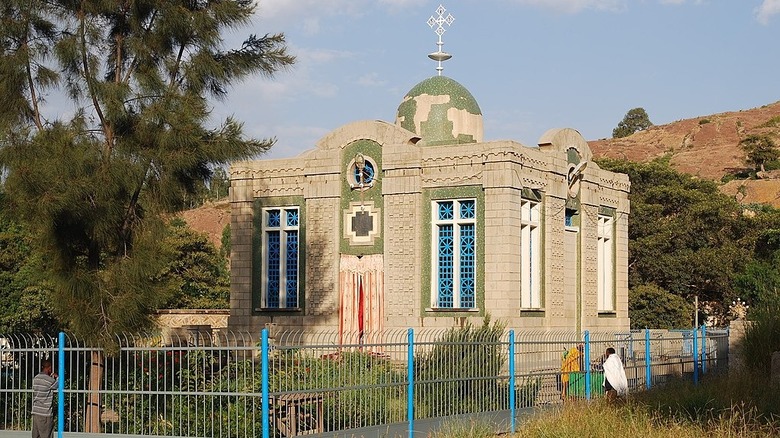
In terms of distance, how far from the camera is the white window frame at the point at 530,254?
A: 29109mm

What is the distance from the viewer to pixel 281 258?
104 ft

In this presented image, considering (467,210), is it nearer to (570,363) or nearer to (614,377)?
(570,363)

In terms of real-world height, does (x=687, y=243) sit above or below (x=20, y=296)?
above

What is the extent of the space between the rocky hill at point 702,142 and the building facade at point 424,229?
58.5 m

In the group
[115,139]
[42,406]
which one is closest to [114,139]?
[115,139]

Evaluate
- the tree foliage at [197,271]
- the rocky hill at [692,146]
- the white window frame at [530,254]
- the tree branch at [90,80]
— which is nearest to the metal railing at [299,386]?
the tree branch at [90,80]

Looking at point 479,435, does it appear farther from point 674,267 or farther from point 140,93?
point 674,267

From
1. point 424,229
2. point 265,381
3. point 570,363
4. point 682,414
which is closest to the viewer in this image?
point 265,381

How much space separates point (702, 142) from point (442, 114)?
79065mm

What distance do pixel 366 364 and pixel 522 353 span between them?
3.48 metres

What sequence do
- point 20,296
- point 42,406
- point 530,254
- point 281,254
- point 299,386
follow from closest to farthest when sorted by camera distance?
point 42,406, point 299,386, point 530,254, point 281,254, point 20,296

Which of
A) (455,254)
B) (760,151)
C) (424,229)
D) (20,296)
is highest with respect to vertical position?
(760,151)

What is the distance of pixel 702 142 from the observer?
105 m

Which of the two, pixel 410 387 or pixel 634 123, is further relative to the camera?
pixel 634 123
